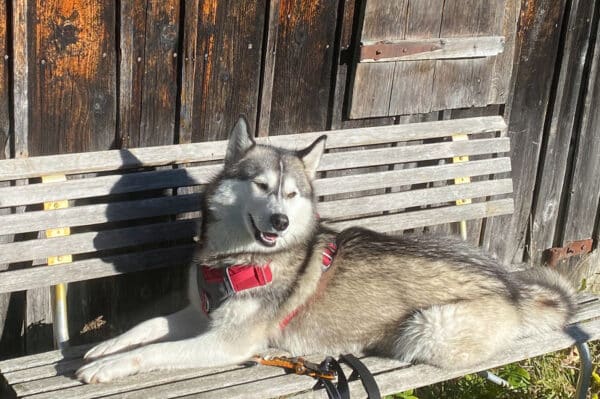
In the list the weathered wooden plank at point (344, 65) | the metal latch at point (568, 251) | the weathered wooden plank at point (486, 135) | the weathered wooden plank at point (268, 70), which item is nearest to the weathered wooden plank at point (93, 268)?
the weathered wooden plank at point (268, 70)

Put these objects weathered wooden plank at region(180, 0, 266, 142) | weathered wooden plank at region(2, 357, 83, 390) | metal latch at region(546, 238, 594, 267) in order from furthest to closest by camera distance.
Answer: metal latch at region(546, 238, 594, 267) → weathered wooden plank at region(180, 0, 266, 142) → weathered wooden plank at region(2, 357, 83, 390)

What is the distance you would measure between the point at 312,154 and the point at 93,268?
118cm

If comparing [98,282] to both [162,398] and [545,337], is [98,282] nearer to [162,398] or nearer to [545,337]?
[162,398]

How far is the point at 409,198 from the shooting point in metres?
5.17

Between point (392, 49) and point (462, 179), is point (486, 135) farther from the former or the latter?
point (392, 49)

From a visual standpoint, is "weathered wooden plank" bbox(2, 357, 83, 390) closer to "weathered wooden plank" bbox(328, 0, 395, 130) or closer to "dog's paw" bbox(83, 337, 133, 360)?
"dog's paw" bbox(83, 337, 133, 360)

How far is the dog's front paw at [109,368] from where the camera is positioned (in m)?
3.62

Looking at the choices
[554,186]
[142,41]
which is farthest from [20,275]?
[554,186]

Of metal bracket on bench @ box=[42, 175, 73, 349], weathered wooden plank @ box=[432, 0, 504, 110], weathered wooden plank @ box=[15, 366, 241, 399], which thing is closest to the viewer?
weathered wooden plank @ box=[15, 366, 241, 399]

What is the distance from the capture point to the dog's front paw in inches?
142

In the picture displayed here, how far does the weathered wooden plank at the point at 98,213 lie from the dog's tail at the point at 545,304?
5.87ft

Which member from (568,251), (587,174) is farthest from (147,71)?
(568,251)

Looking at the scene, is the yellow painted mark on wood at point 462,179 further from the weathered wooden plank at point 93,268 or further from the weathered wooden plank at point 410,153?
the weathered wooden plank at point 93,268

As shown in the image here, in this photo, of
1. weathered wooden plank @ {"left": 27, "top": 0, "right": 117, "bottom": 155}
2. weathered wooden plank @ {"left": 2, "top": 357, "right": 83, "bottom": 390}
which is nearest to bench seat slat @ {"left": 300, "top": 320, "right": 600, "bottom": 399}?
weathered wooden plank @ {"left": 2, "top": 357, "right": 83, "bottom": 390}
